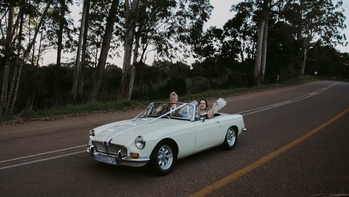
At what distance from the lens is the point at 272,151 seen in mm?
6535

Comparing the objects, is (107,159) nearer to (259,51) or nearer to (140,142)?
(140,142)

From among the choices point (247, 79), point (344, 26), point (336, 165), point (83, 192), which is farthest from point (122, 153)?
point (344, 26)

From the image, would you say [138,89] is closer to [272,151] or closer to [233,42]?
[233,42]

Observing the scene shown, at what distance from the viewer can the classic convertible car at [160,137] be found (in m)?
4.78

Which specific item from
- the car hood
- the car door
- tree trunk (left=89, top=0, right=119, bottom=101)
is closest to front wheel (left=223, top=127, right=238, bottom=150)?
the car door

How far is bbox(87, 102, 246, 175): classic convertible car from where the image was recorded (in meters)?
4.78

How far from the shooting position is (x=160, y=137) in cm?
500

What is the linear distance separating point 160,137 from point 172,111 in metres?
1.38

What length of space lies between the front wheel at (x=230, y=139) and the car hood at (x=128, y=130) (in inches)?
59.6

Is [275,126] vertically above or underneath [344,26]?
underneath

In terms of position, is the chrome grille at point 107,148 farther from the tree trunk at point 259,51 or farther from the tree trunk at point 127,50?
the tree trunk at point 259,51

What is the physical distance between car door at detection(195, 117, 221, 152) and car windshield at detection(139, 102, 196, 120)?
0.29 meters

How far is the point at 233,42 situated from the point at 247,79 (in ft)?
18.3

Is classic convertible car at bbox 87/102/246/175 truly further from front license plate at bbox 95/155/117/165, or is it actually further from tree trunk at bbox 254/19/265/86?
tree trunk at bbox 254/19/265/86
